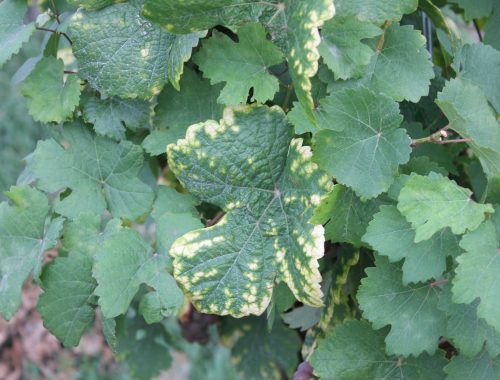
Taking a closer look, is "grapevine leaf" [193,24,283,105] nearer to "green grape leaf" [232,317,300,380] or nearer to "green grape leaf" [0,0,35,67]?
"green grape leaf" [0,0,35,67]

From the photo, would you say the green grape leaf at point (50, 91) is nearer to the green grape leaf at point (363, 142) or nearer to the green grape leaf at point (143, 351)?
the green grape leaf at point (363, 142)

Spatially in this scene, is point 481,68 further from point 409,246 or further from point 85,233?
point 85,233

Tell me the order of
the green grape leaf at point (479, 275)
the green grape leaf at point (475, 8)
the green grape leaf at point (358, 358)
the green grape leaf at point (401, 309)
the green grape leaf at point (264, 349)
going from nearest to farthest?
1. the green grape leaf at point (479, 275)
2. the green grape leaf at point (401, 309)
3. the green grape leaf at point (358, 358)
4. the green grape leaf at point (475, 8)
5. the green grape leaf at point (264, 349)

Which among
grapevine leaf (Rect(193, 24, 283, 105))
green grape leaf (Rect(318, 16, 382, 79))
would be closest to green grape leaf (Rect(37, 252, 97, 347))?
grapevine leaf (Rect(193, 24, 283, 105))

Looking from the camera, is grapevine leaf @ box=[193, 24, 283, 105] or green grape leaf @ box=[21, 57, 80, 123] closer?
grapevine leaf @ box=[193, 24, 283, 105]

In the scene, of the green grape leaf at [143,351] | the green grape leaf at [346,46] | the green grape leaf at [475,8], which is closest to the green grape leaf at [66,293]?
the green grape leaf at [346,46]

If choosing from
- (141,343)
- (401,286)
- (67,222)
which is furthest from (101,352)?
(401,286)
